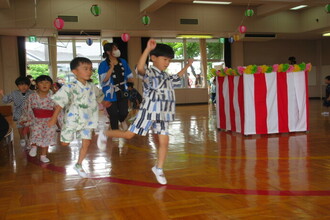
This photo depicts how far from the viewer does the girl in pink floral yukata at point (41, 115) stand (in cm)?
370

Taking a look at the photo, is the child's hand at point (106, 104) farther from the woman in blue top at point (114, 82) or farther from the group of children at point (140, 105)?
the group of children at point (140, 105)

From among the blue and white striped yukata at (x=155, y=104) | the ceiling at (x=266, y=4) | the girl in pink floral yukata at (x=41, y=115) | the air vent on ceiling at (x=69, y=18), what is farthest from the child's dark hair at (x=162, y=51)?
the air vent on ceiling at (x=69, y=18)

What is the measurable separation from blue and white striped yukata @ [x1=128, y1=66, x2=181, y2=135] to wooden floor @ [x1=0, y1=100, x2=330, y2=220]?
0.47m

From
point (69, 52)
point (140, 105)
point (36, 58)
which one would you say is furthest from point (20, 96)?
point (69, 52)

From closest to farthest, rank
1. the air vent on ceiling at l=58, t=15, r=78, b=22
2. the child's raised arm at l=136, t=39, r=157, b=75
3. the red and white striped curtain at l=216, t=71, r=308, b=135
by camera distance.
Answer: the child's raised arm at l=136, t=39, r=157, b=75, the red and white striped curtain at l=216, t=71, r=308, b=135, the air vent on ceiling at l=58, t=15, r=78, b=22

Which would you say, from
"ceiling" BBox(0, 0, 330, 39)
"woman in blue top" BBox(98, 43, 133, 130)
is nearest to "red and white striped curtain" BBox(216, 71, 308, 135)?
"woman in blue top" BBox(98, 43, 133, 130)

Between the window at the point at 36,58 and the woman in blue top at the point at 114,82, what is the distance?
30.3 ft

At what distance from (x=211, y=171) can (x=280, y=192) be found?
76 cm

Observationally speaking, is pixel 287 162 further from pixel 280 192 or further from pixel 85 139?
pixel 85 139

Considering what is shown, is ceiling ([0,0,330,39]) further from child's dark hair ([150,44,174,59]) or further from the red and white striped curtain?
child's dark hair ([150,44,174,59])

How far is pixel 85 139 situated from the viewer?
2959mm

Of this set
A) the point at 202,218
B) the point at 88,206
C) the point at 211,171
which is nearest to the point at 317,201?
the point at 202,218

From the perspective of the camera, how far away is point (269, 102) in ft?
16.3

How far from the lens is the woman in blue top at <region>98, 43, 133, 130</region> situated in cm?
412
